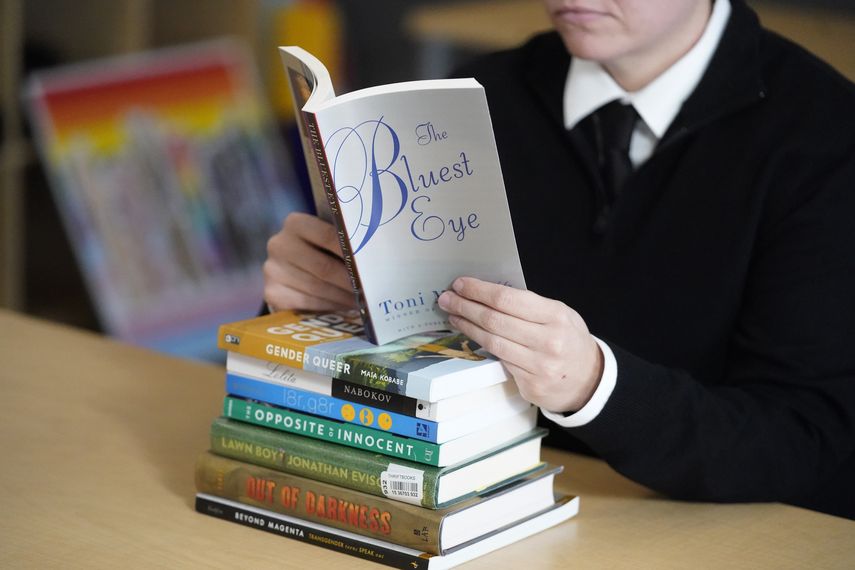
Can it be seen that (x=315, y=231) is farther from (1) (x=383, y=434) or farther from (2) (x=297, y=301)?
(1) (x=383, y=434)

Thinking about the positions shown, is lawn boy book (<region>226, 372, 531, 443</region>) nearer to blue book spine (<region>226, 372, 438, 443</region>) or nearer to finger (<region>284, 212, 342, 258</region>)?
blue book spine (<region>226, 372, 438, 443</region>)

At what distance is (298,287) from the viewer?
1312 millimetres

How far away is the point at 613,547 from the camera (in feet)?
3.78

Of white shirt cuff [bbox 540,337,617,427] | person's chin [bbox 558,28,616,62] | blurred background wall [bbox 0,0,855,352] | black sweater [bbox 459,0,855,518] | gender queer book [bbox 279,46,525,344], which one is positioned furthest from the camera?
blurred background wall [bbox 0,0,855,352]

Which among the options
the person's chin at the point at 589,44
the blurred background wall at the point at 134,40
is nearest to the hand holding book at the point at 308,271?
the person's chin at the point at 589,44

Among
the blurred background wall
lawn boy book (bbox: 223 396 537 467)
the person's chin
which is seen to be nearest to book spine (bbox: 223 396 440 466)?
lawn boy book (bbox: 223 396 537 467)

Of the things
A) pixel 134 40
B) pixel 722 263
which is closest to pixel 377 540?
pixel 722 263

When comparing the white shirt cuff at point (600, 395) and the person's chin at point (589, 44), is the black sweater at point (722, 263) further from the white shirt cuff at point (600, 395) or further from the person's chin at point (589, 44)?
the person's chin at point (589, 44)

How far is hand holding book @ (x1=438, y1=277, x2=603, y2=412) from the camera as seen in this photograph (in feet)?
3.51

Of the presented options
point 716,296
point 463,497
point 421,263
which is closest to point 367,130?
point 421,263

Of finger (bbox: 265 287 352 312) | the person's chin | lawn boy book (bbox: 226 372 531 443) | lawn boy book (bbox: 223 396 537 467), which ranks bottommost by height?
lawn boy book (bbox: 223 396 537 467)

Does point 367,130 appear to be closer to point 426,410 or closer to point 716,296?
point 426,410

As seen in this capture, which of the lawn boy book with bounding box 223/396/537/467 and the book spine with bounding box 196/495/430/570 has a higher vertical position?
the lawn boy book with bounding box 223/396/537/467

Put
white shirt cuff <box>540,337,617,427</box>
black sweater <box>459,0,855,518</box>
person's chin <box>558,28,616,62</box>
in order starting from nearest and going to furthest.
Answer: white shirt cuff <box>540,337,617,427</box> < black sweater <box>459,0,855,518</box> < person's chin <box>558,28,616,62</box>
